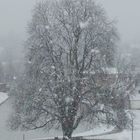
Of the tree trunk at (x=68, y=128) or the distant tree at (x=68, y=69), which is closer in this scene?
the distant tree at (x=68, y=69)

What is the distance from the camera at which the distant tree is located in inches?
974

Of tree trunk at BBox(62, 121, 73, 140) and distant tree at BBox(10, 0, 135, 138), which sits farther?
tree trunk at BBox(62, 121, 73, 140)

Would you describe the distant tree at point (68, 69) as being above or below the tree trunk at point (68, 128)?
above

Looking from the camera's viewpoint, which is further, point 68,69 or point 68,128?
point 68,128

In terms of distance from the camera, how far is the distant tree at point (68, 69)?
81.1 ft

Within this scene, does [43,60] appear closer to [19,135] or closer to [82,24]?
[82,24]

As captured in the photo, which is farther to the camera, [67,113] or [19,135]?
[19,135]

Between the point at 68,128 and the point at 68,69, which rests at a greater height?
the point at 68,69

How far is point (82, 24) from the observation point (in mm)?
25109

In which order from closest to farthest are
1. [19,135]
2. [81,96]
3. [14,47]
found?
[81,96] → [19,135] → [14,47]

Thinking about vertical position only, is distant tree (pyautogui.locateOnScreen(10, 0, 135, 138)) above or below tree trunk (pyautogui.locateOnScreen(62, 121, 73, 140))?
above

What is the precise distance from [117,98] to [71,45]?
170 inches

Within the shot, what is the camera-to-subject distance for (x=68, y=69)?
986 inches

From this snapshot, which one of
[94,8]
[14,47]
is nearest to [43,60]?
[94,8]
